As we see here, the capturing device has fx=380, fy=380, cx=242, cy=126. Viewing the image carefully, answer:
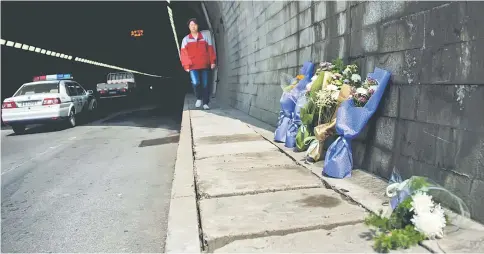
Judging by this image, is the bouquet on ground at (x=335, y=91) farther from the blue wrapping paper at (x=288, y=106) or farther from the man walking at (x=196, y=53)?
the man walking at (x=196, y=53)

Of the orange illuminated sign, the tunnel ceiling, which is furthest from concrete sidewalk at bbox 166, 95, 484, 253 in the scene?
the orange illuminated sign

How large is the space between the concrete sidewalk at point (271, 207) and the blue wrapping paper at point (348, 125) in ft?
0.43

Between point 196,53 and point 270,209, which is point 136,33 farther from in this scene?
point 270,209

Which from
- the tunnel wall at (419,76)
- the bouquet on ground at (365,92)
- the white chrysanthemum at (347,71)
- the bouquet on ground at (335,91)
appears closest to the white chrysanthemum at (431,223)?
the tunnel wall at (419,76)

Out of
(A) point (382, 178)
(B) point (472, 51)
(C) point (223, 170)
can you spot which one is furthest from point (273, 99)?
(B) point (472, 51)

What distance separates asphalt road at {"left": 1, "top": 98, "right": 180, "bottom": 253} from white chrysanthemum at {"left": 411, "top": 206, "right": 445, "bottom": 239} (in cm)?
206

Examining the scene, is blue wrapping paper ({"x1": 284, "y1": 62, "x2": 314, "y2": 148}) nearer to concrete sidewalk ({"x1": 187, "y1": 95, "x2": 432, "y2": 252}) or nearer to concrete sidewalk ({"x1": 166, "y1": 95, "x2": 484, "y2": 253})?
concrete sidewalk ({"x1": 166, "y1": 95, "x2": 484, "y2": 253})

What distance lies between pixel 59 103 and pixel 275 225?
36.1 feet

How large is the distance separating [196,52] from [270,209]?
862 cm

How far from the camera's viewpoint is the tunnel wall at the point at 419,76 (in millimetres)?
2732

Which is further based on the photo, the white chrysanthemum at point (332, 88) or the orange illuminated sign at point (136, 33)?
the orange illuminated sign at point (136, 33)

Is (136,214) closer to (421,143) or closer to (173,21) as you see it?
(421,143)

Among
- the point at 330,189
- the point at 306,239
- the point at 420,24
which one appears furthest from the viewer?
the point at 330,189

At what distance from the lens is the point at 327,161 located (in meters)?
4.16
